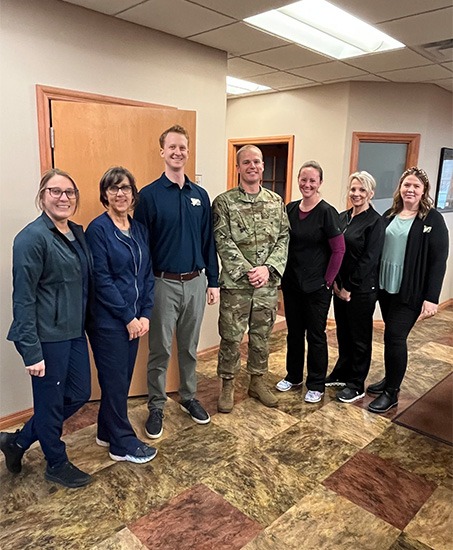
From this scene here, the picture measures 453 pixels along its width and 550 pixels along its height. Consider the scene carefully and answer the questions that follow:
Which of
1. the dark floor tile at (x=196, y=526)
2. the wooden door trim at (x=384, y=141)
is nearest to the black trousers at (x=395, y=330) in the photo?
the dark floor tile at (x=196, y=526)

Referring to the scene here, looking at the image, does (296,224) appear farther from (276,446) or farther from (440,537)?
(440,537)

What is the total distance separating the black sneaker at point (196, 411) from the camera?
258 centimetres

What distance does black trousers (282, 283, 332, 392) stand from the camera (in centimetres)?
270

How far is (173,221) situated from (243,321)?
765mm

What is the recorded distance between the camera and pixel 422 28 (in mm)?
2723

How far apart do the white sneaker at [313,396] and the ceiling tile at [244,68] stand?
2.60 m

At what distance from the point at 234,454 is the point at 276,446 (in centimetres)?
25

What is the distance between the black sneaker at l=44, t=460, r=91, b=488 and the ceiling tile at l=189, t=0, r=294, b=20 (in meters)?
2.47

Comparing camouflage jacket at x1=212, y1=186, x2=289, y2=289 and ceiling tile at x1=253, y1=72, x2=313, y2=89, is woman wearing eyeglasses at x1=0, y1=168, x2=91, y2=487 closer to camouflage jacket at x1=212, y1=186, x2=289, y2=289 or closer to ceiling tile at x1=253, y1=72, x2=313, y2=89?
camouflage jacket at x1=212, y1=186, x2=289, y2=289

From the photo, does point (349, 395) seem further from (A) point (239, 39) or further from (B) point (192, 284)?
(A) point (239, 39)

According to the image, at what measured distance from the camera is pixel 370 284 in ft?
8.71

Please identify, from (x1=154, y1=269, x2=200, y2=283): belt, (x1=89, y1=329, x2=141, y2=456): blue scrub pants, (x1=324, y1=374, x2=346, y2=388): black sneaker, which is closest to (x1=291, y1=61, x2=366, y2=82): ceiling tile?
(x1=154, y1=269, x2=200, y2=283): belt

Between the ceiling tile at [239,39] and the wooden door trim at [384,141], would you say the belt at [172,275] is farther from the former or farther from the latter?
the wooden door trim at [384,141]

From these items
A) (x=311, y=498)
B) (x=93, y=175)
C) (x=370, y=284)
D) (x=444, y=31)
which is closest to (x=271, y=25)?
(x=444, y=31)
